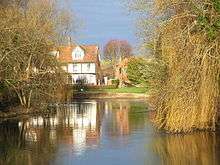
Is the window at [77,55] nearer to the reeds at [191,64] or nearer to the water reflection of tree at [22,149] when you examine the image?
the water reflection of tree at [22,149]

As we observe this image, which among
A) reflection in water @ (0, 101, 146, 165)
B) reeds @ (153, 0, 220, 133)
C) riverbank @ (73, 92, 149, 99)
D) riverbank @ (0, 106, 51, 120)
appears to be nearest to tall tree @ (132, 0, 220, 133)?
reeds @ (153, 0, 220, 133)

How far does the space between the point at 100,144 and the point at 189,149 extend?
3791mm

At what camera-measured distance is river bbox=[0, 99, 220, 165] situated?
18.8 m

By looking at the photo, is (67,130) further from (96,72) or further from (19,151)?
(96,72)

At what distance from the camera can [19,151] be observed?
21312mm

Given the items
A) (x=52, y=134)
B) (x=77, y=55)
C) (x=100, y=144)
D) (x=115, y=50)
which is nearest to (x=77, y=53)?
(x=77, y=55)

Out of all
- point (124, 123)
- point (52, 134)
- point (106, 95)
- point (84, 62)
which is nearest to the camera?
point (52, 134)

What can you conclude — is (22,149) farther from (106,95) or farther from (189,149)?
(106,95)

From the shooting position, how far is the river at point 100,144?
18812mm

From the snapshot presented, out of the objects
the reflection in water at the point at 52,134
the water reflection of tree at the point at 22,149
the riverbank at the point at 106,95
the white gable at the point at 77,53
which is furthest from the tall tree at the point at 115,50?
the water reflection of tree at the point at 22,149

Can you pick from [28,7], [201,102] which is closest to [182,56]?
[201,102]

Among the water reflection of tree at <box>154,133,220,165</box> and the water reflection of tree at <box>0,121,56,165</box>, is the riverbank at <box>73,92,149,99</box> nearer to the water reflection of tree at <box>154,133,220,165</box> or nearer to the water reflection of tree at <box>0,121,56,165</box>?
the water reflection of tree at <box>0,121,56,165</box>

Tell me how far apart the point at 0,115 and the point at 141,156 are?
1888 cm

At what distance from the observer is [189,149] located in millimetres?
20859
